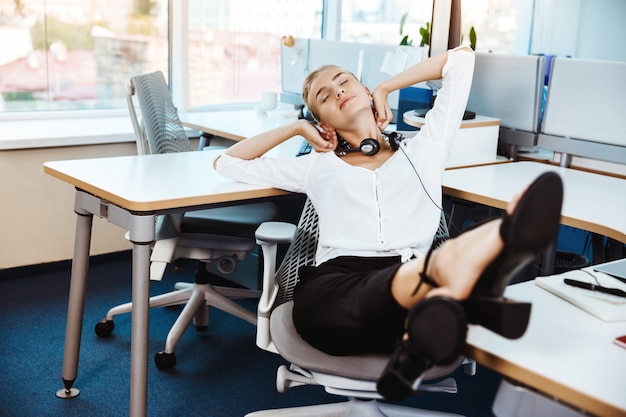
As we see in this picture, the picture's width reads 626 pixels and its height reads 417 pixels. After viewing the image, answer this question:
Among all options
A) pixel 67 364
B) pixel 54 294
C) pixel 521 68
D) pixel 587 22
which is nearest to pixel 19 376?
pixel 67 364

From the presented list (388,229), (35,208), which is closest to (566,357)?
(388,229)

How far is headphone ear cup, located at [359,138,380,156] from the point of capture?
6.82 ft

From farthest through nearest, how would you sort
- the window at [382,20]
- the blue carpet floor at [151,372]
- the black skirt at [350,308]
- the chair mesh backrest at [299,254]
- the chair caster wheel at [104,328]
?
1. the window at [382,20]
2. the chair caster wheel at [104,328]
3. the blue carpet floor at [151,372]
4. the chair mesh backrest at [299,254]
5. the black skirt at [350,308]

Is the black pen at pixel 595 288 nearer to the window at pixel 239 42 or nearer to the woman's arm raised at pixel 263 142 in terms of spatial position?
the woman's arm raised at pixel 263 142

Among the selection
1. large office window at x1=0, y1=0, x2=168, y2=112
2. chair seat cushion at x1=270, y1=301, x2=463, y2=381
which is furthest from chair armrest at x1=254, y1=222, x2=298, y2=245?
large office window at x1=0, y1=0, x2=168, y2=112

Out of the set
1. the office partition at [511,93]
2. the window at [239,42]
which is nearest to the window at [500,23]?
the window at [239,42]

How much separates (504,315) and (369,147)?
1045 millimetres

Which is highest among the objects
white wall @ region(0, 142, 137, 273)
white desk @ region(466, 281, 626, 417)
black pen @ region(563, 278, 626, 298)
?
black pen @ region(563, 278, 626, 298)

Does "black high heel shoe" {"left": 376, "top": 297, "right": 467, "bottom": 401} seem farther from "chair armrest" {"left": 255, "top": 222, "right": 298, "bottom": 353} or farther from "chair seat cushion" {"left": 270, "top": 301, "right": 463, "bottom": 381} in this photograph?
"chair armrest" {"left": 255, "top": 222, "right": 298, "bottom": 353}

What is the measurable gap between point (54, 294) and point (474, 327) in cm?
253

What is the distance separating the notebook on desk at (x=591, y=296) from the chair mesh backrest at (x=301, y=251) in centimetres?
69

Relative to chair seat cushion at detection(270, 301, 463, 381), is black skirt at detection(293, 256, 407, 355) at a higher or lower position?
higher

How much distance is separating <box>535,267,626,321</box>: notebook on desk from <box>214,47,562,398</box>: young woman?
0.92 feet

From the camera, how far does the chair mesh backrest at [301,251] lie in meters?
2.08
